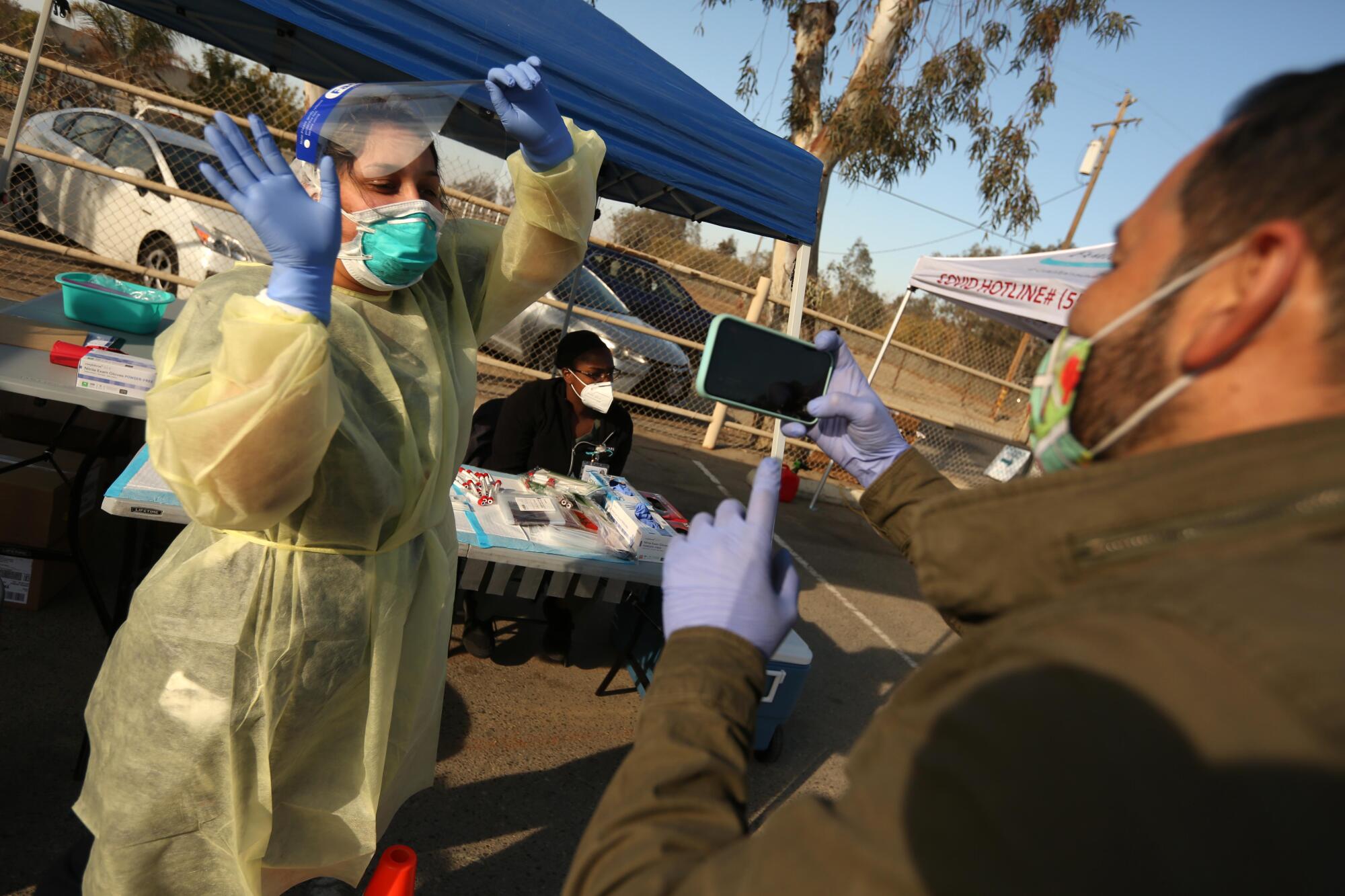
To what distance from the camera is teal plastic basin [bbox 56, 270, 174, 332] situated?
3.75 m

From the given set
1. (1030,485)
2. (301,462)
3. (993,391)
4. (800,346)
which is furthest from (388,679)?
(993,391)

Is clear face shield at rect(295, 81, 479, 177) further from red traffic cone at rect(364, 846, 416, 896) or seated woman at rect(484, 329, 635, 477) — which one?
seated woman at rect(484, 329, 635, 477)

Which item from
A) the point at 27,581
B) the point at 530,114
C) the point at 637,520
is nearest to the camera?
the point at 530,114

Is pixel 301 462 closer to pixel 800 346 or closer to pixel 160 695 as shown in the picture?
pixel 160 695

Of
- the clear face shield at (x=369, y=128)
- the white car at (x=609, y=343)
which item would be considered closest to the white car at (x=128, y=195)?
the white car at (x=609, y=343)

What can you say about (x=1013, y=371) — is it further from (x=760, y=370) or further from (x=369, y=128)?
(x=369, y=128)

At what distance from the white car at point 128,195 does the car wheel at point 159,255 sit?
11mm

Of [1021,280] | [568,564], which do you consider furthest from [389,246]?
[1021,280]

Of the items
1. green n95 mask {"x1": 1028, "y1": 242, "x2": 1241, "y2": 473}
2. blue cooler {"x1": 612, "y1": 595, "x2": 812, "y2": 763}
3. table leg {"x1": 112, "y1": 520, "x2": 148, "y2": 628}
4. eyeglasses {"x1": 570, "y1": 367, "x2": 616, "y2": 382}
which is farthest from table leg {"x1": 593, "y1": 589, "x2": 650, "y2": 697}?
green n95 mask {"x1": 1028, "y1": 242, "x2": 1241, "y2": 473}

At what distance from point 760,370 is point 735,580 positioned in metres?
0.78

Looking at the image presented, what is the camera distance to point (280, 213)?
1.28 m

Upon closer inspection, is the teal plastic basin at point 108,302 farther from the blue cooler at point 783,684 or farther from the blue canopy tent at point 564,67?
the blue cooler at point 783,684

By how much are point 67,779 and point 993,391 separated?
1023 centimetres

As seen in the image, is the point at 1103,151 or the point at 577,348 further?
the point at 1103,151
